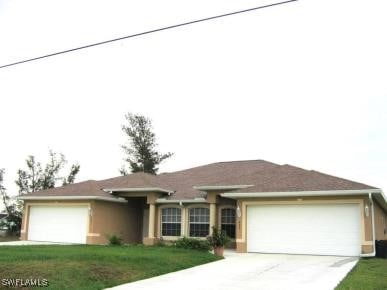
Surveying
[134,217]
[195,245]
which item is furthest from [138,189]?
[195,245]

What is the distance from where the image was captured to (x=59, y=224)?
26.5m

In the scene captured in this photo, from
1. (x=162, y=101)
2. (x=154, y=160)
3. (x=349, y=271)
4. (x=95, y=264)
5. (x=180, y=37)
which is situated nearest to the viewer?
(x=180, y=37)

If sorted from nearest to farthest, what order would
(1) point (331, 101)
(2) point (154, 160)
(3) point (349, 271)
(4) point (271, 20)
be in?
1. (4) point (271, 20)
2. (3) point (349, 271)
3. (1) point (331, 101)
4. (2) point (154, 160)

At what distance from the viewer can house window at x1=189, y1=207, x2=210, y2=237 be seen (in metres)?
25.1

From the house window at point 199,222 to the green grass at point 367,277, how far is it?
1005 cm

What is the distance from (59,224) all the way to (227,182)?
9832 millimetres

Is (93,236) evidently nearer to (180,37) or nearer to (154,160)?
(180,37)

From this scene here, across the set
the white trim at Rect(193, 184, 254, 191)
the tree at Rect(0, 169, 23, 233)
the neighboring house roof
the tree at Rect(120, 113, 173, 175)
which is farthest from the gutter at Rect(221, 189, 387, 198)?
the tree at Rect(120, 113, 173, 175)

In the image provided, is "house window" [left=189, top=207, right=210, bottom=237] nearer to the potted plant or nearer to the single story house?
the single story house

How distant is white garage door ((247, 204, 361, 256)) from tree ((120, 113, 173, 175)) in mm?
31021

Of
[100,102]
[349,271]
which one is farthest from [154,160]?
[349,271]

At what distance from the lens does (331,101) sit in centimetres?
1978

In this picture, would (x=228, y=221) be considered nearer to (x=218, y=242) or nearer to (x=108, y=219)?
(x=218, y=242)

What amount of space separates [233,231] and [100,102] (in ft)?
30.4
